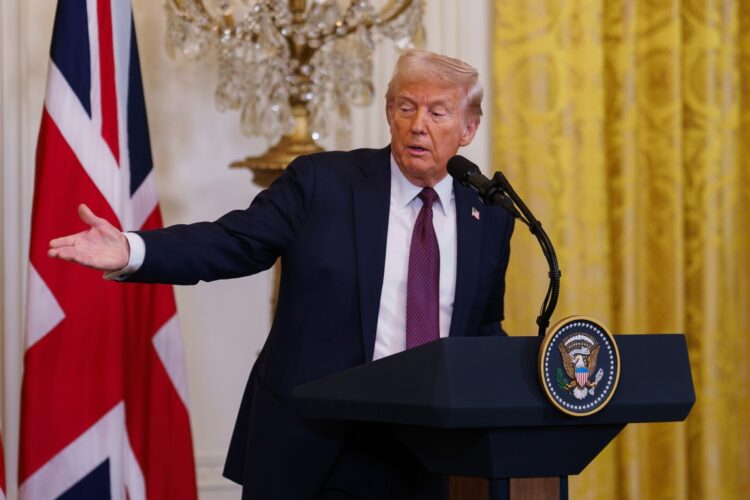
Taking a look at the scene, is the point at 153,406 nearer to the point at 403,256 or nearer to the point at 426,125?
the point at 403,256

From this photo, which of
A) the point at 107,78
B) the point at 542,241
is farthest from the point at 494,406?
the point at 107,78

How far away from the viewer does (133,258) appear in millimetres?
2139

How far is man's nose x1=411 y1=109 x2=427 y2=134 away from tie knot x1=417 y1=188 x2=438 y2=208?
0.46 feet

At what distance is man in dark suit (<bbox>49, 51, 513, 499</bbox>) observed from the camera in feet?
7.91

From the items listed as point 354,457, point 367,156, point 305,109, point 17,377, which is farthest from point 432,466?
point 17,377

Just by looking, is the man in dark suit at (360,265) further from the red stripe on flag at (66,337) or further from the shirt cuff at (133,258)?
the red stripe on flag at (66,337)

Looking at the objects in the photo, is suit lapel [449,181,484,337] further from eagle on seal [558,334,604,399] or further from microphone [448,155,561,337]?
eagle on seal [558,334,604,399]

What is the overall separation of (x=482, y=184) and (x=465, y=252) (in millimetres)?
470

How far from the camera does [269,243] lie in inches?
95.6

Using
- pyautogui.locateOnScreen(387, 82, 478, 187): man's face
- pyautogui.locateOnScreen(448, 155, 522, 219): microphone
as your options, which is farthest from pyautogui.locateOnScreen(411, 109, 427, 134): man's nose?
pyautogui.locateOnScreen(448, 155, 522, 219): microphone

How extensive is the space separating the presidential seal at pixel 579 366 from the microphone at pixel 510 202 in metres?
0.14

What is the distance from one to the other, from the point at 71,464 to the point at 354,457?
1091 millimetres

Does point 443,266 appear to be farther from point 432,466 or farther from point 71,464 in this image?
point 71,464

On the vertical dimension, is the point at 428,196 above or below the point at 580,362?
above
